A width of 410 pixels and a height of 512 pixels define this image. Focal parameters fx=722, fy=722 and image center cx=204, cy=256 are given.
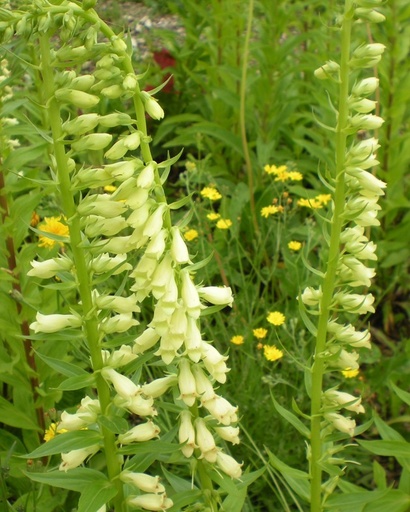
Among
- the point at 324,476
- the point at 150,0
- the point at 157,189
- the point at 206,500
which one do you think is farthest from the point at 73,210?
the point at 150,0

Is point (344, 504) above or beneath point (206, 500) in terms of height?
beneath

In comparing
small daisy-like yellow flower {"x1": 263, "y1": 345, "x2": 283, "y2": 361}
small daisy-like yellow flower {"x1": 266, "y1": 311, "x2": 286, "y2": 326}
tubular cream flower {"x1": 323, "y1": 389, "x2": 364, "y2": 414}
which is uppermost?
tubular cream flower {"x1": 323, "y1": 389, "x2": 364, "y2": 414}

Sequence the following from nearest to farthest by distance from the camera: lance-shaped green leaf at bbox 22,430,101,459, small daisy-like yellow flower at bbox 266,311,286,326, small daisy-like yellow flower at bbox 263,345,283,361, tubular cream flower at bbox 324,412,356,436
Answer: lance-shaped green leaf at bbox 22,430,101,459 < tubular cream flower at bbox 324,412,356,436 < small daisy-like yellow flower at bbox 263,345,283,361 < small daisy-like yellow flower at bbox 266,311,286,326

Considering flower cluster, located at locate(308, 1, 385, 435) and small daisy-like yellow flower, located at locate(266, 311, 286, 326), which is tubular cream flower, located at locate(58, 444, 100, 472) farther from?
small daisy-like yellow flower, located at locate(266, 311, 286, 326)

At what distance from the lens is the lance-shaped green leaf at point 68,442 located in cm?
190

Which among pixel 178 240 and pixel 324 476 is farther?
pixel 324 476

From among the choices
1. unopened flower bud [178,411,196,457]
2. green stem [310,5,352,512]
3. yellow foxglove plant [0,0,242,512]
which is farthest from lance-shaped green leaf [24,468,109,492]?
green stem [310,5,352,512]

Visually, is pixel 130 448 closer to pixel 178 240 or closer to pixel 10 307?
pixel 178 240

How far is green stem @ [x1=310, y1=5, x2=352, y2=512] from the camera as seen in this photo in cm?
199

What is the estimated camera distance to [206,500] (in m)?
2.07

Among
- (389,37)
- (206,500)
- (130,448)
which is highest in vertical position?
(389,37)

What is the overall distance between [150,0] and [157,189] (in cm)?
781

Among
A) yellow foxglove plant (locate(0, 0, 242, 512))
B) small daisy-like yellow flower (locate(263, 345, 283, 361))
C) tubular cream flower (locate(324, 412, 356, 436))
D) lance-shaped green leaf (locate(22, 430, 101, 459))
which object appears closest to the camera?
yellow foxglove plant (locate(0, 0, 242, 512))

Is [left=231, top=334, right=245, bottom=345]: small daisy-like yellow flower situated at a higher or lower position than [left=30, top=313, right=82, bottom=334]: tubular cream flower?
lower
